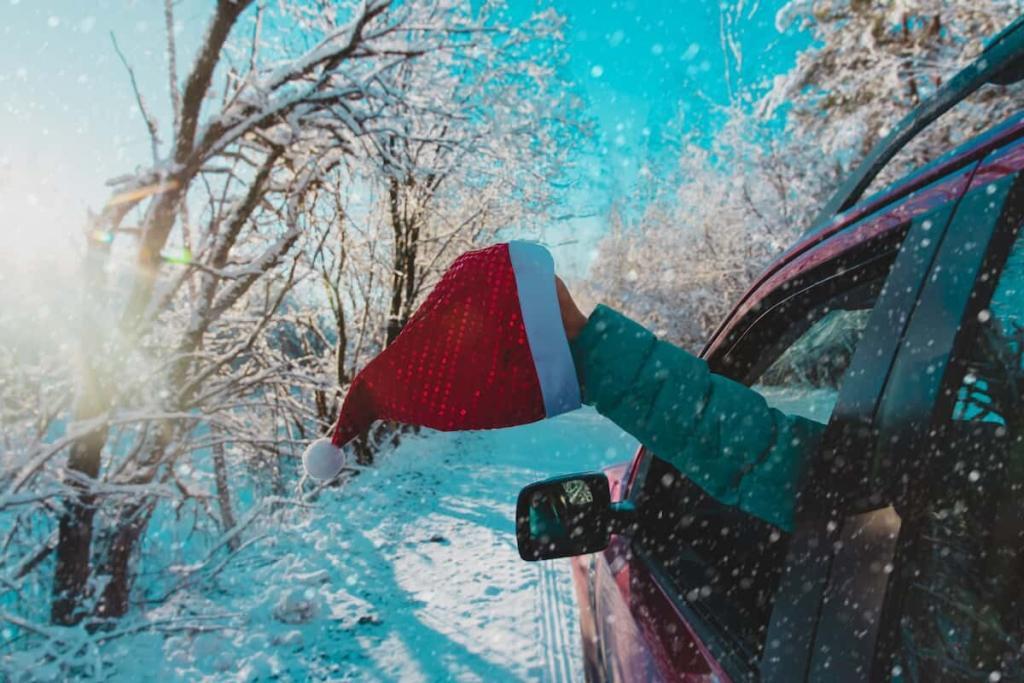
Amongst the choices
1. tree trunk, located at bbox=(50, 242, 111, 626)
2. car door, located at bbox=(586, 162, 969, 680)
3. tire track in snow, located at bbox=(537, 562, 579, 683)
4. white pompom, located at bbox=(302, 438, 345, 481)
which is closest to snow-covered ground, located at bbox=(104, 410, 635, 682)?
tire track in snow, located at bbox=(537, 562, 579, 683)

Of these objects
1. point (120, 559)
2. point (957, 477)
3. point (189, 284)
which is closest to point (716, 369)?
point (957, 477)

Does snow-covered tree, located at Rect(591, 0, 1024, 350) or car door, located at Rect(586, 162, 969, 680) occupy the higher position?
snow-covered tree, located at Rect(591, 0, 1024, 350)

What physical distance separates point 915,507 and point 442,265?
37.0 ft

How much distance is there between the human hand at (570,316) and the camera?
0.79 metres

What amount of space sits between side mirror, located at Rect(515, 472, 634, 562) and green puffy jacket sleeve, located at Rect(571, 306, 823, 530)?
680 mm

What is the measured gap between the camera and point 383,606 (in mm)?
3719

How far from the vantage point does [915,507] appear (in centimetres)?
68

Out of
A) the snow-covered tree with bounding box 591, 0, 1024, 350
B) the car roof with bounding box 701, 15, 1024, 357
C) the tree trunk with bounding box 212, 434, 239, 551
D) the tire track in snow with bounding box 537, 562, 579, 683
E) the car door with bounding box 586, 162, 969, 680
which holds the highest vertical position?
the snow-covered tree with bounding box 591, 0, 1024, 350

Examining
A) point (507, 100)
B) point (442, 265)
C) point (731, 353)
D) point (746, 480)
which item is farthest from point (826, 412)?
point (442, 265)

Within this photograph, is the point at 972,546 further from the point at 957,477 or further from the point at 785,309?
the point at 785,309

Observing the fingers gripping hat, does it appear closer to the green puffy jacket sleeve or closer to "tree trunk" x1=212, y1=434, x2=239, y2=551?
the green puffy jacket sleeve

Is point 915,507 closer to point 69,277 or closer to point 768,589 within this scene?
point 768,589

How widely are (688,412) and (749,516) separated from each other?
43.5 inches

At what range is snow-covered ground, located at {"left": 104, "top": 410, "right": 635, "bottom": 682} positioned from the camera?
299 centimetres
